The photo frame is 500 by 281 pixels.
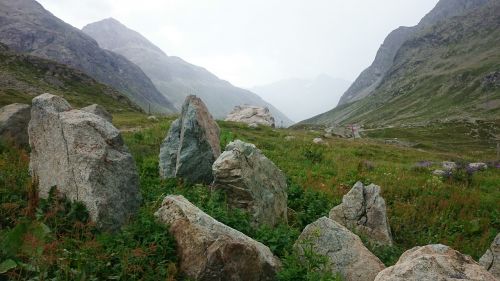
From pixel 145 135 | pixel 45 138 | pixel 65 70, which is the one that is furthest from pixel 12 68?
pixel 45 138

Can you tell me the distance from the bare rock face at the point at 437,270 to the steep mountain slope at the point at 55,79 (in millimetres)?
84285

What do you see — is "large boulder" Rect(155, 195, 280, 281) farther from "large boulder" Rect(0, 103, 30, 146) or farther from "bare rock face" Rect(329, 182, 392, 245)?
"large boulder" Rect(0, 103, 30, 146)

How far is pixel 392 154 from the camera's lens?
32.2 metres

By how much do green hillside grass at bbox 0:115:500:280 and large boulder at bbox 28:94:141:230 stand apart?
364 mm

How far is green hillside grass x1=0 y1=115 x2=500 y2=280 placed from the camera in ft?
23.7

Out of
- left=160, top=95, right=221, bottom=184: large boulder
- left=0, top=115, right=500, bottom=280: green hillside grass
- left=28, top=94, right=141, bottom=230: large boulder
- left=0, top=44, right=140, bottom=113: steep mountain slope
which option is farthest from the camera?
left=0, top=44, right=140, bottom=113: steep mountain slope

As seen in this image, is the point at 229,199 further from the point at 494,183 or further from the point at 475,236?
the point at 494,183

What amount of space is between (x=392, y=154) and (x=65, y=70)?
106 m

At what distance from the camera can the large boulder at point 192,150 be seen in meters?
13.9

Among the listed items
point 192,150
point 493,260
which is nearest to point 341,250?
point 493,260

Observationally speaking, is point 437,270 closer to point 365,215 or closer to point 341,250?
point 341,250

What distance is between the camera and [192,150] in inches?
557

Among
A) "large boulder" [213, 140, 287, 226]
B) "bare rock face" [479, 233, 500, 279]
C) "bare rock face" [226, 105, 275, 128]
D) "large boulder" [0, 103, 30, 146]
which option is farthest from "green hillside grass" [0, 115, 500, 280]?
"bare rock face" [226, 105, 275, 128]

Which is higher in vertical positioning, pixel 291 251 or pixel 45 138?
pixel 45 138
